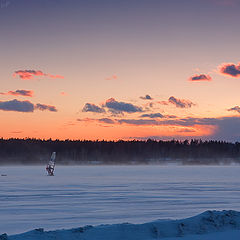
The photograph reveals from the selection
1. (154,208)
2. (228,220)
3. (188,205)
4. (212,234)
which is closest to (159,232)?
(212,234)

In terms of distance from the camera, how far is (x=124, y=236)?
12.0 meters

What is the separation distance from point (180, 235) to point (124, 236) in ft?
5.09

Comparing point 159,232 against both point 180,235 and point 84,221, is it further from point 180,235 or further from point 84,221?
point 84,221

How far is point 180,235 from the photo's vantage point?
12617 millimetres

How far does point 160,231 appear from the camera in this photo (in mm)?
12523

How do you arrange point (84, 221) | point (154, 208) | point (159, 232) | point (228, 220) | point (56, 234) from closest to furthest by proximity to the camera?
point (56, 234)
point (159, 232)
point (228, 220)
point (84, 221)
point (154, 208)

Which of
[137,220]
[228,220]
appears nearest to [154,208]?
[137,220]

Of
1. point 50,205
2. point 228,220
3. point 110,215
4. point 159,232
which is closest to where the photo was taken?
point 159,232

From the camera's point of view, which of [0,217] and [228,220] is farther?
[0,217]

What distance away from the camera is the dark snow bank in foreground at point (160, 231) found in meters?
11.7

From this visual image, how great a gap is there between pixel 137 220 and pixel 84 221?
2245 mm

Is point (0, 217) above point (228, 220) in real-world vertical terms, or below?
below

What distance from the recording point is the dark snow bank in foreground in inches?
461

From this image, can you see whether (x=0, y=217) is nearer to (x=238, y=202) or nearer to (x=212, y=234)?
(x=212, y=234)
